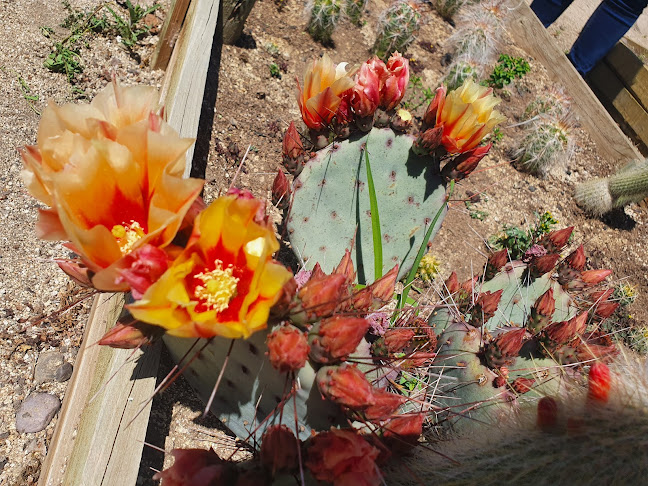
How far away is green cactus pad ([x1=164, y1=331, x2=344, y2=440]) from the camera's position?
3.19ft

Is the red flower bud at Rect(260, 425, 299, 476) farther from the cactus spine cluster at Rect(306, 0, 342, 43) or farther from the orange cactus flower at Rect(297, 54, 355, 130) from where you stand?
the cactus spine cluster at Rect(306, 0, 342, 43)

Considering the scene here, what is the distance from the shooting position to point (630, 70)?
4.00m

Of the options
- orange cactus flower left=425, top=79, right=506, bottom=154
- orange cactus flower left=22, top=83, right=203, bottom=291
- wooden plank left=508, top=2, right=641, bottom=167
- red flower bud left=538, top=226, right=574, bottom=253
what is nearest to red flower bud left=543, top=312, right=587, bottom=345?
red flower bud left=538, top=226, right=574, bottom=253

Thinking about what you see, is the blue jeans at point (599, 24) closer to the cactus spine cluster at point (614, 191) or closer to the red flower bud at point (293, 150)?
the cactus spine cluster at point (614, 191)

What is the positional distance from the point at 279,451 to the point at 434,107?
3.56 feet

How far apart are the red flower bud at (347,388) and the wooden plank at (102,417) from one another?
552 mm

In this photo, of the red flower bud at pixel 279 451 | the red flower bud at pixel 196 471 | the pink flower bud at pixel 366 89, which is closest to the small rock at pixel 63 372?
the red flower bud at pixel 196 471

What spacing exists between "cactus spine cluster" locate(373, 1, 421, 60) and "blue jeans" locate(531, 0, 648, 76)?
5.41ft

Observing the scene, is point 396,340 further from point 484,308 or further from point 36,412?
point 36,412

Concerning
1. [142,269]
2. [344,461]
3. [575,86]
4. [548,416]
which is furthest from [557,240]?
[575,86]

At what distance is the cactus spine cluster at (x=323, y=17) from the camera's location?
10.1 ft

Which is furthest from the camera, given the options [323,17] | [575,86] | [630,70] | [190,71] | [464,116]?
[630,70]

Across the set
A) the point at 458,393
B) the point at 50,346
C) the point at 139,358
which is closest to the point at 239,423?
the point at 139,358

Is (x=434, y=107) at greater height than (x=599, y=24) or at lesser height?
lesser
